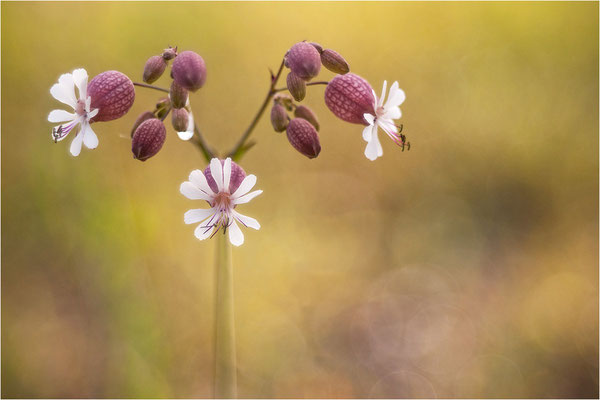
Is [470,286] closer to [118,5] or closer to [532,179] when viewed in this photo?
[532,179]

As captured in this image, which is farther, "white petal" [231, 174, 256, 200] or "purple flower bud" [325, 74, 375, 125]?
"purple flower bud" [325, 74, 375, 125]

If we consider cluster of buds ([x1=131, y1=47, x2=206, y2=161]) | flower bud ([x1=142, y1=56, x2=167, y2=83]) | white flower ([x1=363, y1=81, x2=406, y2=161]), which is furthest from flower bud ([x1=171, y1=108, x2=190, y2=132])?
white flower ([x1=363, y1=81, x2=406, y2=161])

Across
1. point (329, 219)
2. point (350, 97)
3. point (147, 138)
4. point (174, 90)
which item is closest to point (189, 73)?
point (174, 90)

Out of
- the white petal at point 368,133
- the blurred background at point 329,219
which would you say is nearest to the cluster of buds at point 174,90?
the white petal at point 368,133

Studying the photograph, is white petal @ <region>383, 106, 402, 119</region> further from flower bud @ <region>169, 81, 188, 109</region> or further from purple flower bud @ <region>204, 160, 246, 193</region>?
flower bud @ <region>169, 81, 188, 109</region>

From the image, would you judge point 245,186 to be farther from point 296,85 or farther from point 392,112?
point 392,112

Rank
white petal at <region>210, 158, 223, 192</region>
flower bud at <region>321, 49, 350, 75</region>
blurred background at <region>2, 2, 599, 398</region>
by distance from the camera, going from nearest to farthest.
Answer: white petal at <region>210, 158, 223, 192</region>, flower bud at <region>321, 49, 350, 75</region>, blurred background at <region>2, 2, 599, 398</region>

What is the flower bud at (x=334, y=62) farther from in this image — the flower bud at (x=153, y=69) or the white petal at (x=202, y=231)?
the white petal at (x=202, y=231)

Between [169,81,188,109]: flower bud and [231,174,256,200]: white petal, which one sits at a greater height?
[169,81,188,109]: flower bud
